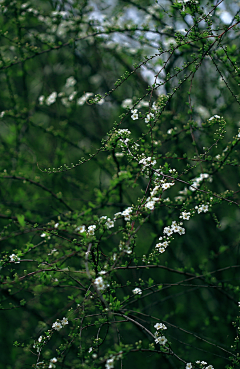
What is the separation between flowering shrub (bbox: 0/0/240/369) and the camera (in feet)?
7.19

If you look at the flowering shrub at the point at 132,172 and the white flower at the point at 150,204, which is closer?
the white flower at the point at 150,204

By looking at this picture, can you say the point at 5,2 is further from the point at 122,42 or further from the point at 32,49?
the point at 122,42

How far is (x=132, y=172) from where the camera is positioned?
2385 mm

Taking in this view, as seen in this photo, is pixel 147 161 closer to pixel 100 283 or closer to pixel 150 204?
pixel 150 204

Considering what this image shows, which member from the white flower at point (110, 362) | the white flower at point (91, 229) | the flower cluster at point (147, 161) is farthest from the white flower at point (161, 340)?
the flower cluster at point (147, 161)

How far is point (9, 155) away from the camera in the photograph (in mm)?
3715

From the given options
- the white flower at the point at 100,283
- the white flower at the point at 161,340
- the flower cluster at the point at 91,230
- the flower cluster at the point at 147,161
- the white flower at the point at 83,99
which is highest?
the white flower at the point at 83,99

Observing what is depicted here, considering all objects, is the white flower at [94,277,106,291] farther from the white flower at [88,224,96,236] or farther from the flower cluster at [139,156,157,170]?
the flower cluster at [139,156,157,170]

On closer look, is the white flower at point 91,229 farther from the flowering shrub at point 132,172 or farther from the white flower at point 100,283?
the white flower at point 100,283

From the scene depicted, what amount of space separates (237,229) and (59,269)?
148 inches

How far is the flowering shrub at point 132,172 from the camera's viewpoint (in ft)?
7.19

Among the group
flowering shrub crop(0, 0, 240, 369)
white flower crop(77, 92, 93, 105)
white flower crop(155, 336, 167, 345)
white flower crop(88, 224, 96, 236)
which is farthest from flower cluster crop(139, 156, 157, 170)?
white flower crop(77, 92, 93, 105)

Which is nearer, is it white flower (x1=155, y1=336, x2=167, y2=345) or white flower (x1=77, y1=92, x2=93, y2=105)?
white flower (x1=155, y1=336, x2=167, y2=345)

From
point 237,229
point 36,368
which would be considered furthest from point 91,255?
point 237,229
